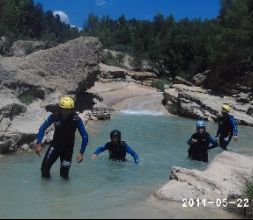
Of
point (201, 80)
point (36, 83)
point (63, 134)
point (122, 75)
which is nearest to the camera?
point (63, 134)

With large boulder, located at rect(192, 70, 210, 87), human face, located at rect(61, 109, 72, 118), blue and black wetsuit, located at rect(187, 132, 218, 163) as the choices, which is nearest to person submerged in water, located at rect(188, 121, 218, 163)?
blue and black wetsuit, located at rect(187, 132, 218, 163)

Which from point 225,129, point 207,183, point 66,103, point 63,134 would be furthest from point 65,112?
point 225,129

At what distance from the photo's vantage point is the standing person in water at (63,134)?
9094 mm

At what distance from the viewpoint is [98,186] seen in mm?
9164

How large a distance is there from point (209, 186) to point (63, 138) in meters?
2.78

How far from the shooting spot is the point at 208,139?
12.0m

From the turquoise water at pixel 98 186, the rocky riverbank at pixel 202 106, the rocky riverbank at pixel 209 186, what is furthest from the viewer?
the rocky riverbank at pixel 202 106

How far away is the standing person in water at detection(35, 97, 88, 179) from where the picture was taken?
9.09 m

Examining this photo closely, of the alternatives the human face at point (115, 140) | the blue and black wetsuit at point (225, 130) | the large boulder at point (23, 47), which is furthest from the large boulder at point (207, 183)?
the large boulder at point (23, 47)

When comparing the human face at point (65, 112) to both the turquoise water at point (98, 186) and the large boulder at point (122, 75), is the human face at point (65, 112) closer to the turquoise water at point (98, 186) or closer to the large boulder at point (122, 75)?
the turquoise water at point (98, 186)

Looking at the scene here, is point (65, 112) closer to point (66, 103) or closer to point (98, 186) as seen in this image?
point (66, 103)

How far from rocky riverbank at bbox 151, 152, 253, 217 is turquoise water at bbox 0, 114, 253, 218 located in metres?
0.31

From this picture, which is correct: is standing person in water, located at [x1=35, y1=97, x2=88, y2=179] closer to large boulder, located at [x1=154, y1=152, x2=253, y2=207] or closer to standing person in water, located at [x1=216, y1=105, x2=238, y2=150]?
large boulder, located at [x1=154, y1=152, x2=253, y2=207]

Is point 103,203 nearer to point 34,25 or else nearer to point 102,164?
point 102,164
